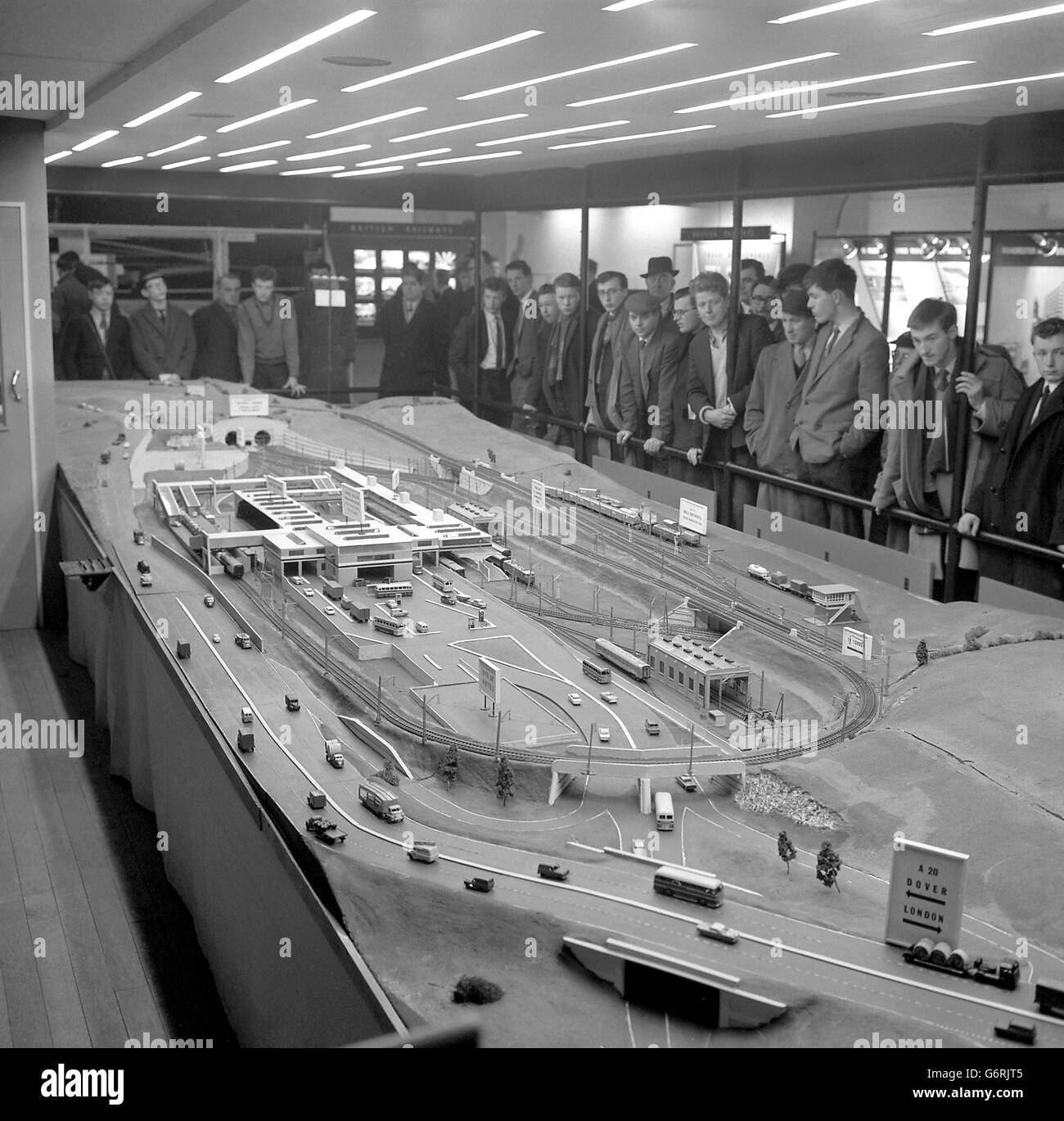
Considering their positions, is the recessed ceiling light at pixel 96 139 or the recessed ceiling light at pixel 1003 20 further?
the recessed ceiling light at pixel 96 139

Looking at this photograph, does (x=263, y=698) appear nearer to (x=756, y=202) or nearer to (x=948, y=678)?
(x=948, y=678)

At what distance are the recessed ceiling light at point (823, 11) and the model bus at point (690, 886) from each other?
2264mm

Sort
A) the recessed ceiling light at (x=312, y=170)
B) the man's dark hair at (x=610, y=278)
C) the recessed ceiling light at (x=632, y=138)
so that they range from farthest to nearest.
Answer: the recessed ceiling light at (x=312, y=170) < the man's dark hair at (x=610, y=278) < the recessed ceiling light at (x=632, y=138)

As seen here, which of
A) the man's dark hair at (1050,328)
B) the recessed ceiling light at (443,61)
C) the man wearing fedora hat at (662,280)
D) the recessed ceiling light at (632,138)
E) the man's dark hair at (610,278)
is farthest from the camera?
the man's dark hair at (610,278)

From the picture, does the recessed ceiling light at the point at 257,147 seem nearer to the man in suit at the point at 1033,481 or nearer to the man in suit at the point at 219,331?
the man in suit at the point at 219,331

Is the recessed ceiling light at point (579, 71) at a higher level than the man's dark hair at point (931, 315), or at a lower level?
higher

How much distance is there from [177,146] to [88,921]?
570cm

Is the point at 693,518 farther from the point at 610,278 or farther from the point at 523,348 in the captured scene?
the point at 523,348

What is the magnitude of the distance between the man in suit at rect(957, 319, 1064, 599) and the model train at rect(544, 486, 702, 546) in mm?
1683

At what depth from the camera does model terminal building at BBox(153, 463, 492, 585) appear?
5.40m

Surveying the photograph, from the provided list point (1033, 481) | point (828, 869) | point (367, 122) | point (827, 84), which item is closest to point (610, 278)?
point (367, 122)

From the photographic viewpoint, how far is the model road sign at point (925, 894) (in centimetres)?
262

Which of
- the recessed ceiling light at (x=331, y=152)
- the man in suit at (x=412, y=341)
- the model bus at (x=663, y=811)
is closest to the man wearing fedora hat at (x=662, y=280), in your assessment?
the recessed ceiling light at (x=331, y=152)

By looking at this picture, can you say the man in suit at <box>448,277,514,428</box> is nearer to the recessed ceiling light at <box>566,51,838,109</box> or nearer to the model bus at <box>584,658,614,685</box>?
the recessed ceiling light at <box>566,51,838,109</box>
